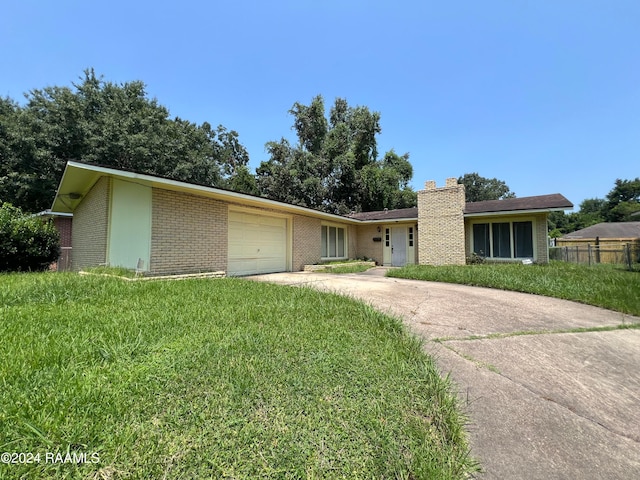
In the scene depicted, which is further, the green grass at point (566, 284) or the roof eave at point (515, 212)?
the roof eave at point (515, 212)

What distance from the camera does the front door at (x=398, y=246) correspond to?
52.0ft

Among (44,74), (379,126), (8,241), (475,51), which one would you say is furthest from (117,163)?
(475,51)

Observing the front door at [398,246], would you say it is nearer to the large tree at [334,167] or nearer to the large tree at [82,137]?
the large tree at [334,167]

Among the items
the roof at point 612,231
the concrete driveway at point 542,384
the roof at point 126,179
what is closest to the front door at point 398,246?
the roof at point 126,179

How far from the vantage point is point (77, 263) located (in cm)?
1024

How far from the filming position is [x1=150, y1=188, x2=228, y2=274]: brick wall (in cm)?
763

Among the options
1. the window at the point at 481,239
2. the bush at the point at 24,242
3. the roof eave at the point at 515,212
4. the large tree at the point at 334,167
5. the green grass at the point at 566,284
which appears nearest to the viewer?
the green grass at the point at 566,284

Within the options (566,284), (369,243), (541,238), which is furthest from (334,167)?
(566,284)

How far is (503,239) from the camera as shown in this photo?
1310cm

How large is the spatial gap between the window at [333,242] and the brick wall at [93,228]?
368 inches

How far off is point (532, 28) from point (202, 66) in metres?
12.0

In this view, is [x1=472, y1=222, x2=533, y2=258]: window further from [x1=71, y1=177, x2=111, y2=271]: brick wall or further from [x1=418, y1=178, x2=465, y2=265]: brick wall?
[x1=71, y1=177, x2=111, y2=271]: brick wall

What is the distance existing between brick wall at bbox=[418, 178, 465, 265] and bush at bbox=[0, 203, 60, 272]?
14863 millimetres

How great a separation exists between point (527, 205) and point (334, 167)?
16.3 m
